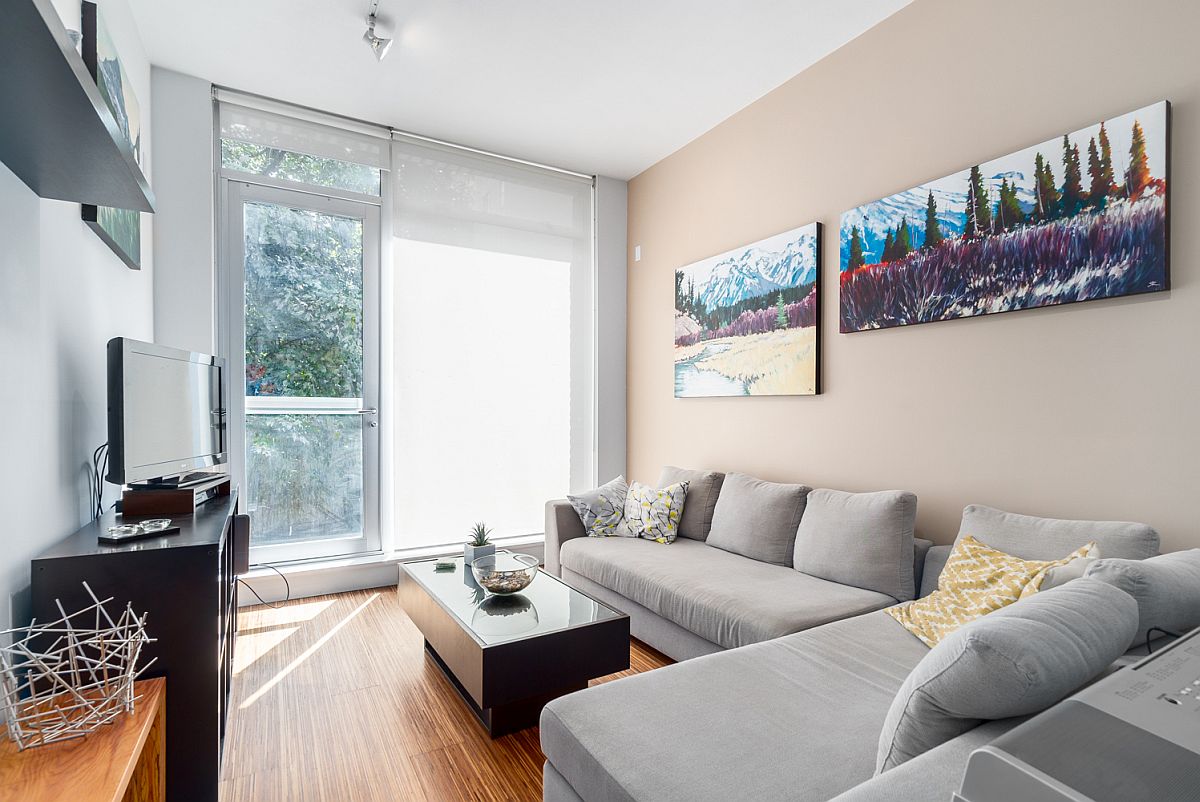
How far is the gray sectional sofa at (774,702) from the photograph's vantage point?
117 centimetres

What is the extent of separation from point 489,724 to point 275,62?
3314 mm

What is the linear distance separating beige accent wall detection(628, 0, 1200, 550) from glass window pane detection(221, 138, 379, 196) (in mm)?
2244

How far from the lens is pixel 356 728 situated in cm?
217

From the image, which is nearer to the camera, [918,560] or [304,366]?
[918,560]

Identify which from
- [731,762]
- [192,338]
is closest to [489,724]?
[731,762]

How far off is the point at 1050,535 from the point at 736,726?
49.8 inches

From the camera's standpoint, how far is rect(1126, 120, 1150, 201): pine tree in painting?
6.33 feet

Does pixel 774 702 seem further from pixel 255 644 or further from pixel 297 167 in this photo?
pixel 297 167

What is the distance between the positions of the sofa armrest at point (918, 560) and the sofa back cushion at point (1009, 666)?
135cm

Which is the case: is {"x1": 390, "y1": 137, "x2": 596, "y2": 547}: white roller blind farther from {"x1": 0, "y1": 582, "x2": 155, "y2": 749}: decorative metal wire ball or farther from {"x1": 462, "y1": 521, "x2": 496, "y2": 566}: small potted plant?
{"x1": 0, "y1": 582, "x2": 155, "y2": 749}: decorative metal wire ball

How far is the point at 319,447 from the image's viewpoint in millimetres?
3779

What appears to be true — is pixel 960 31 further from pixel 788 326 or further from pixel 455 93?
pixel 455 93

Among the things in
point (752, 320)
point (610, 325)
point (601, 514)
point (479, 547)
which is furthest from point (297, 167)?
point (752, 320)

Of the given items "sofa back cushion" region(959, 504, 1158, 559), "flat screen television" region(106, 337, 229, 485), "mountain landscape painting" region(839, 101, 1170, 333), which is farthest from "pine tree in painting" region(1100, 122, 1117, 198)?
"flat screen television" region(106, 337, 229, 485)
